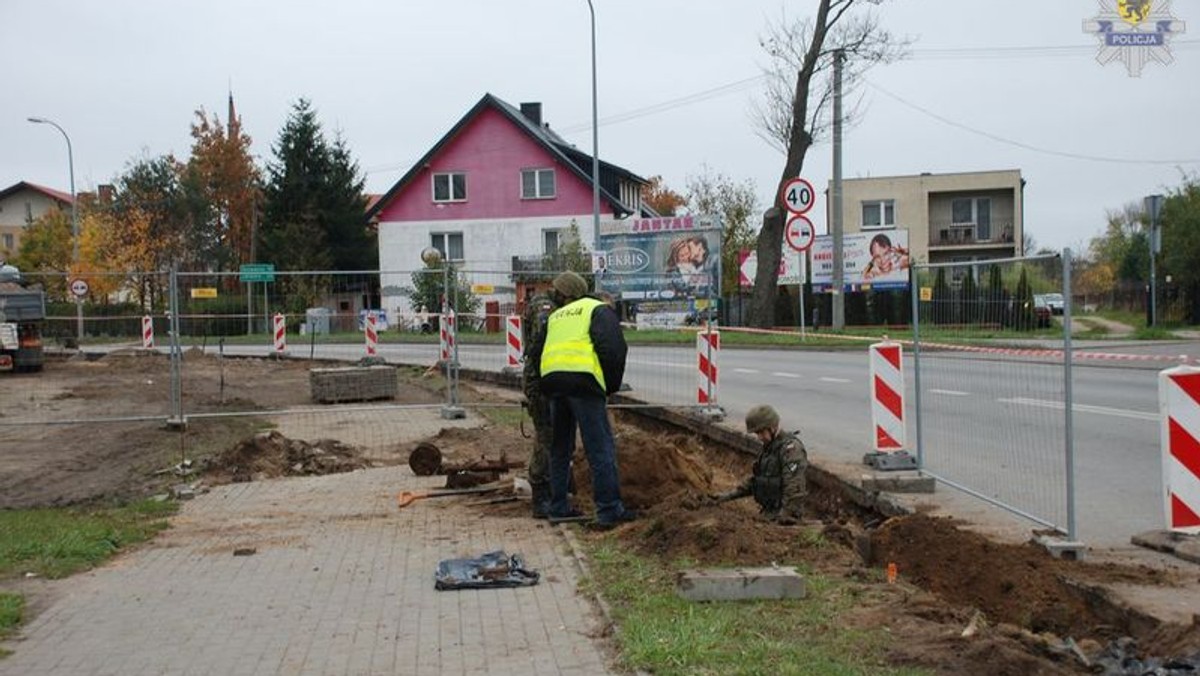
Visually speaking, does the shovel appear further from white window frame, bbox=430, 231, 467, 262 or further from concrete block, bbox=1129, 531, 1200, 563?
white window frame, bbox=430, 231, 467, 262

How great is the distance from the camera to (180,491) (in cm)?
990

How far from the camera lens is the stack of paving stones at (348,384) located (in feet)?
58.8

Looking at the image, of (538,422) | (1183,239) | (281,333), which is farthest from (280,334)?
(1183,239)

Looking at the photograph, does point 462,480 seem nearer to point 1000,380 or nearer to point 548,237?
point 1000,380

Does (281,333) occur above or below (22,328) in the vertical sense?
below

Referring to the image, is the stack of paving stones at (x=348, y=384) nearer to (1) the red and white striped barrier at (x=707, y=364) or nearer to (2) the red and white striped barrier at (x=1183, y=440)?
(1) the red and white striped barrier at (x=707, y=364)

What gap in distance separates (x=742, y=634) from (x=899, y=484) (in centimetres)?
372

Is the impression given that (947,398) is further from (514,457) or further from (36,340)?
(36,340)

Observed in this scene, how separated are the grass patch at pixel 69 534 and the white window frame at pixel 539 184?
46.7 m

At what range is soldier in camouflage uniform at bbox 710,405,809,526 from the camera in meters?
7.85

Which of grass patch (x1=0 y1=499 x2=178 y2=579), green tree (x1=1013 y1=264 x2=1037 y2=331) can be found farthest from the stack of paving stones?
green tree (x1=1013 y1=264 x2=1037 y2=331)

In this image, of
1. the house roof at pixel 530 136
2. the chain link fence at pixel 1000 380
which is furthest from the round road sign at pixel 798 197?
the house roof at pixel 530 136

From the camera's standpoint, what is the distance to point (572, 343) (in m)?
7.88

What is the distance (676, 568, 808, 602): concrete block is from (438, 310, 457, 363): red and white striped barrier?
1026cm
